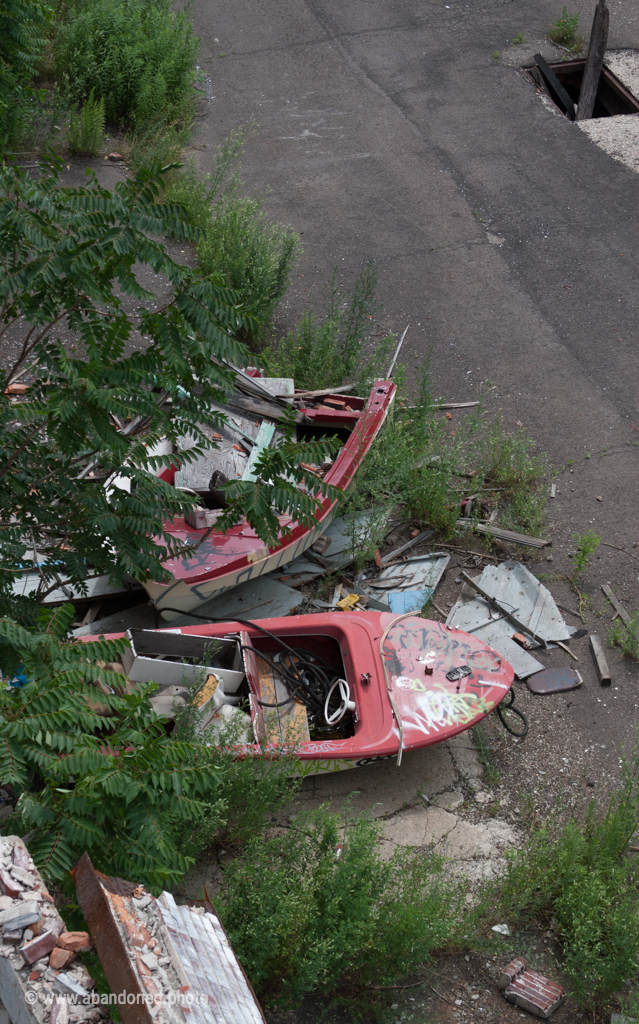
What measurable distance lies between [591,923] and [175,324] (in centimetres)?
439

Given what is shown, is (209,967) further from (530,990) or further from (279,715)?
(279,715)

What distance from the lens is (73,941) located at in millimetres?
3078

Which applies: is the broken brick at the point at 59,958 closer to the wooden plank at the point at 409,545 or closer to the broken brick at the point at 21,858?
the broken brick at the point at 21,858

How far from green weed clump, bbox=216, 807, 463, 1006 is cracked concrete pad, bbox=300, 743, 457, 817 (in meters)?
1.05

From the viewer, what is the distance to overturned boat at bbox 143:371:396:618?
21.9ft

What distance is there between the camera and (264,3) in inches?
614

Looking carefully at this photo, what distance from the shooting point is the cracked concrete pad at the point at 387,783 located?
242 inches

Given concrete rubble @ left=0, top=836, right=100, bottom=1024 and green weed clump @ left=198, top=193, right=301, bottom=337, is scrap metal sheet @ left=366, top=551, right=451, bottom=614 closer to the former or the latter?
green weed clump @ left=198, top=193, right=301, bottom=337

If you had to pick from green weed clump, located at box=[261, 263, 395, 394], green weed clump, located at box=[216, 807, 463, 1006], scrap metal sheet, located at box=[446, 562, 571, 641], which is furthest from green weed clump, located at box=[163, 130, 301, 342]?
green weed clump, located at box=[216, 807, 463, 1006]

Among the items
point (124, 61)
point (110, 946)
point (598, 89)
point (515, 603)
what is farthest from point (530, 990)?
point (598, 89)

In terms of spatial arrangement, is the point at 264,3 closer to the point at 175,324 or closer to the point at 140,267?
the point at 140,267

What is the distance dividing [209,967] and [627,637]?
521 cm

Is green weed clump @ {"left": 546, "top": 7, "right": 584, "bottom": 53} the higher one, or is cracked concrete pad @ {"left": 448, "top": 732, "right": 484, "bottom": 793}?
green weed clump @ {"left": 546, "top": 7, "right": 584, "bottom": 53}

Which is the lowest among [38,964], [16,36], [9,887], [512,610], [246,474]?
[512,610]
